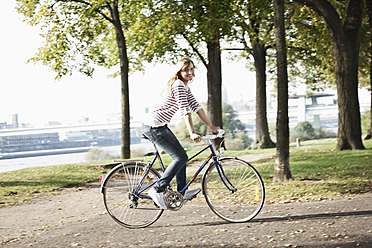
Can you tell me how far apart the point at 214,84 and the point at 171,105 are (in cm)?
1486

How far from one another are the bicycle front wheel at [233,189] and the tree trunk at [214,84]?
46.3ft

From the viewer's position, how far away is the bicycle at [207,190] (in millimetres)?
5277

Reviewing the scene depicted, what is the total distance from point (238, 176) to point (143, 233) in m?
1.36

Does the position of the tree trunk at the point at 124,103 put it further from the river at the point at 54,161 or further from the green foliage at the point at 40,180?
the green foliage at the point at 40,180

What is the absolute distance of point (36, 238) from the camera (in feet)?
16.7

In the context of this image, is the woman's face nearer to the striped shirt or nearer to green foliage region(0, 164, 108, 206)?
the striped shirt

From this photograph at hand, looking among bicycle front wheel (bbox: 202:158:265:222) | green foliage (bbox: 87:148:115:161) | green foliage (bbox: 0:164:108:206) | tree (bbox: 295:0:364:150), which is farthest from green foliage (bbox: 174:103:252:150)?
bicycle front wheel (bbox: 202:158:265:222)

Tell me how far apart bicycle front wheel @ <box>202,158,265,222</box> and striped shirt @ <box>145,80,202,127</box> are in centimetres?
87

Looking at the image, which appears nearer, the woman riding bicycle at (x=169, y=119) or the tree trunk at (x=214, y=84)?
the woman riding bicycle at (x=169, y=119)

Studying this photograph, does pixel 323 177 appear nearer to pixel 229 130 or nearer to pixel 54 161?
pixel 54 161

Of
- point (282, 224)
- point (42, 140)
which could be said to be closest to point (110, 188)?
point (282, 224)

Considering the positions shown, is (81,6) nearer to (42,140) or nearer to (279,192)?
(279,192)

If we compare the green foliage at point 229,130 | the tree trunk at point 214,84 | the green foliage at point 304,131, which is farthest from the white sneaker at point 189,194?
the green foliage at point 304,131

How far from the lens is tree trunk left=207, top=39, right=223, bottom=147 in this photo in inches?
771
